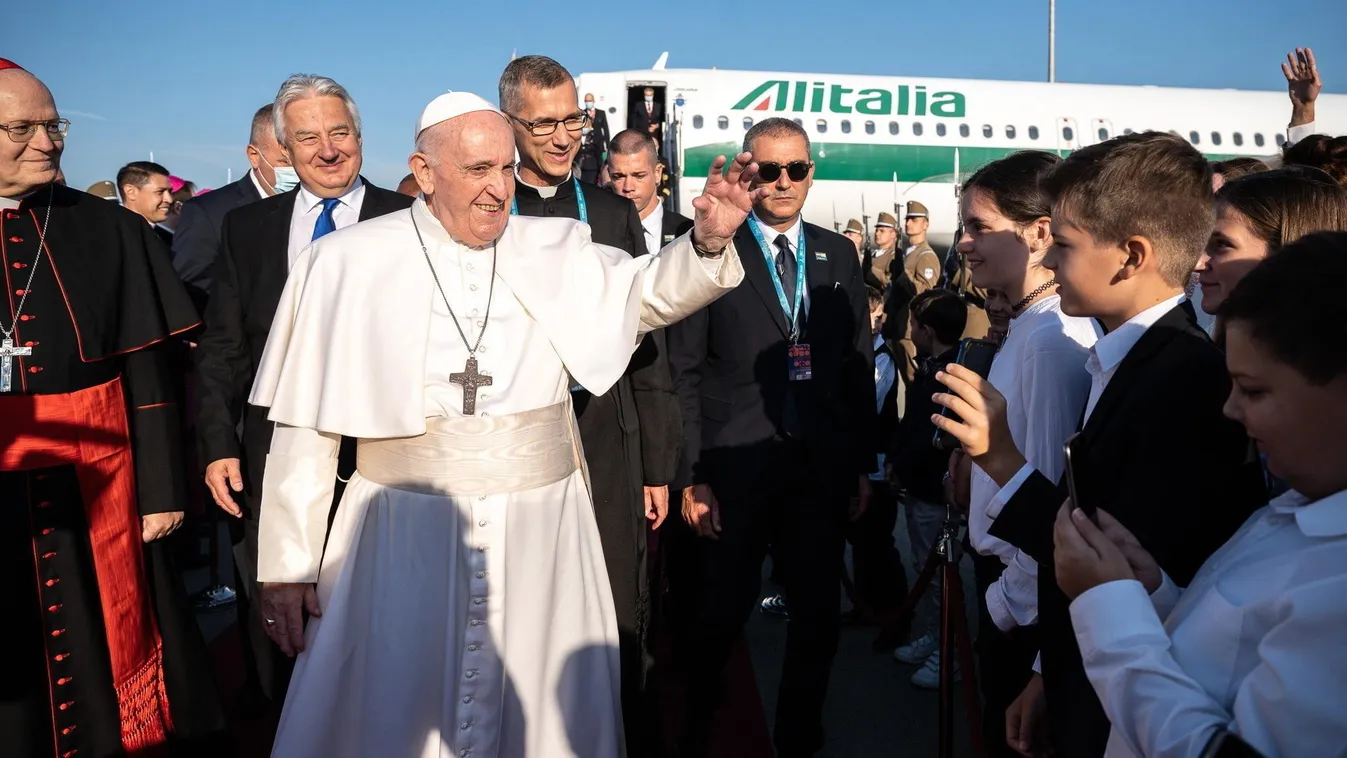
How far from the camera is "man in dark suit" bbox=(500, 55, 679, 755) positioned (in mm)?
3580

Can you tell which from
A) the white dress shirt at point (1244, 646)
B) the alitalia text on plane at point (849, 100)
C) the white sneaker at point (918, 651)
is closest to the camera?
the white dress shirt at point (1244, 646)

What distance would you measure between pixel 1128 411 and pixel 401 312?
1.81 meters

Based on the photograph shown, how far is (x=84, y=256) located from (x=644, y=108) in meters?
17.0

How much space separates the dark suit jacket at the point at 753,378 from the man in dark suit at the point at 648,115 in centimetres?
1502

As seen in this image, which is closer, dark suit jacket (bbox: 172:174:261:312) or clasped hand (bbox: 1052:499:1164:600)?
clasped hand (bbox: 1052:499:1164:600)

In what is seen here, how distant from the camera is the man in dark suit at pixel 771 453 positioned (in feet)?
12.5

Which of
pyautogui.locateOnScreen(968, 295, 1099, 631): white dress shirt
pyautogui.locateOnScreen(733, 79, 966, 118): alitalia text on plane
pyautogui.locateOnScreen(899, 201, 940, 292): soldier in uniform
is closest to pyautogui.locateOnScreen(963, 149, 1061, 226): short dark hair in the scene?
pyautogui.locateOnScreen(968, 295, 1099, 631): white dress shirt

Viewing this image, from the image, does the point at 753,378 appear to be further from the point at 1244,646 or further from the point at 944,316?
the point at 1244,646

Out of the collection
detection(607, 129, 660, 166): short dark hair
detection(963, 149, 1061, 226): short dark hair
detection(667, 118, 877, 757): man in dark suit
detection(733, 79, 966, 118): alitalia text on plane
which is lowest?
detection(667, 118, 877, 757): man in dark suit

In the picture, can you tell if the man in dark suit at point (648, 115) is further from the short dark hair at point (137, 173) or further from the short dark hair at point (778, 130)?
the short dark hair at point (778, 130)

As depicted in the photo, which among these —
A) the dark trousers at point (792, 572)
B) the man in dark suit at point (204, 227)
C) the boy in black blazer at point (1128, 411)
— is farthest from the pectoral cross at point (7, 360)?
the boy in black blazer at point (1128, 411)

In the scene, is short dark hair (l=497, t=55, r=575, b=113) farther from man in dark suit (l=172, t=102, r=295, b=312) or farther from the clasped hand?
the clasped hand

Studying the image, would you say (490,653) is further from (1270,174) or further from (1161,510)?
(1270,174)

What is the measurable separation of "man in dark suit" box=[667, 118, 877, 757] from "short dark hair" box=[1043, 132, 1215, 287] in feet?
5.74
